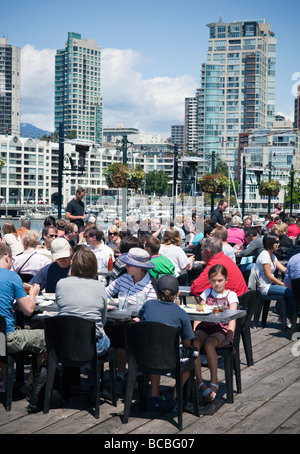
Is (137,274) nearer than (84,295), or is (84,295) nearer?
(84,295)

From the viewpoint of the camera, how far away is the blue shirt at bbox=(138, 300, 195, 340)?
512 centimetres

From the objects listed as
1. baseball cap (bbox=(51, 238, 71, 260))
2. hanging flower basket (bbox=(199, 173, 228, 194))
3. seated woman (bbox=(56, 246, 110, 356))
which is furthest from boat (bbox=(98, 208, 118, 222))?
seated woman (bbox=(56, 246, 110, 356))

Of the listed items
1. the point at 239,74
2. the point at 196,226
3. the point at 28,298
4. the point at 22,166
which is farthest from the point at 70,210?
the point at 239,74

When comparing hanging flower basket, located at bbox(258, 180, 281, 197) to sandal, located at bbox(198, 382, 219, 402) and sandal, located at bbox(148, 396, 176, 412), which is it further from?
sandal, located at bbox(148, 396, 176, 412)

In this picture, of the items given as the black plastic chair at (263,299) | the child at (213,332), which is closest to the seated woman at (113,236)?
the black plastic chair at (263,299)

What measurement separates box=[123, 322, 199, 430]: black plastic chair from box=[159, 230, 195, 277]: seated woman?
4.27m

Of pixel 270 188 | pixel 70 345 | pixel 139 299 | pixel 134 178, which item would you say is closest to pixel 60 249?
pixel 139 299

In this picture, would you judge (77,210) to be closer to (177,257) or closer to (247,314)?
(177,257)

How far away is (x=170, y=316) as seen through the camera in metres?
5.12

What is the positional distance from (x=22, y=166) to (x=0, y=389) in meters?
148

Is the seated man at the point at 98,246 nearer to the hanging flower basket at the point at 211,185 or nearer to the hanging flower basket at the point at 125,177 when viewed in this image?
the hanging flower basket at the point at 125,177

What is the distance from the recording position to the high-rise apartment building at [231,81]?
191000 millimetres

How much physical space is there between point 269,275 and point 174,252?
1506 millimetres

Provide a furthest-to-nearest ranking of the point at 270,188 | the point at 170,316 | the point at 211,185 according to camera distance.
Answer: the point at 270,188 → the point at 211,185 → the point at 170,316
